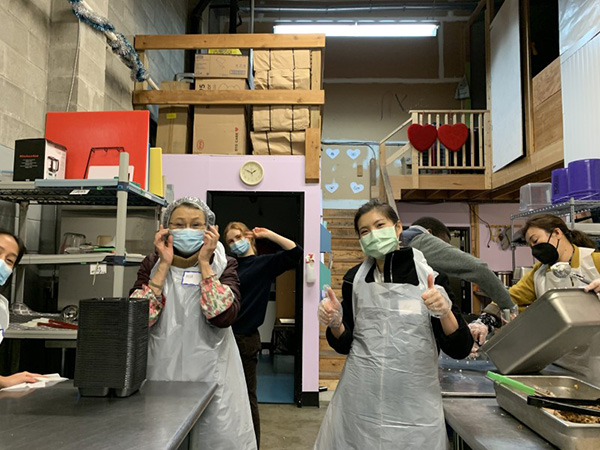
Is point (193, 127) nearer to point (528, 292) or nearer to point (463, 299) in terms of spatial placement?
point (528, 292)

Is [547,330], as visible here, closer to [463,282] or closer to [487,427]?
[487,427]

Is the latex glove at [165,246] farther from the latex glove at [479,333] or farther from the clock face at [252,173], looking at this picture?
the clock face at [252,173]

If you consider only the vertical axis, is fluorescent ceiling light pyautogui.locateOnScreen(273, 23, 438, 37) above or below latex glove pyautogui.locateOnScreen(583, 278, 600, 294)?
above

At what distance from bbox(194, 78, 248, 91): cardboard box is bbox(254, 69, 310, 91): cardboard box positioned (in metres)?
0.18

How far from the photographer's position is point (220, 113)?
13.5 feet

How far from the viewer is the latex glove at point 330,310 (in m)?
1.55

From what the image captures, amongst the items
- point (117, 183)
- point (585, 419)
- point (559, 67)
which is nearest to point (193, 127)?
point (117, 183)

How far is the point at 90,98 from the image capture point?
2.97m

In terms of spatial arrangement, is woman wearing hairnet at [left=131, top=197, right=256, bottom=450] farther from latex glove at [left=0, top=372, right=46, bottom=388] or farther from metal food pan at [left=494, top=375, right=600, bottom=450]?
metal food pan at [left=494, top=375, right=600, bottom=450]

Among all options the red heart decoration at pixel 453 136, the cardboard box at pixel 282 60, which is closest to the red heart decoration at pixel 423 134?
the red heart decoration at pixel 453 136

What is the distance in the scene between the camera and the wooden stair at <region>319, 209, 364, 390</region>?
4.89 metres

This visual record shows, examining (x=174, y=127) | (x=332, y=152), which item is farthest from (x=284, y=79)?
(x=332, y=152)

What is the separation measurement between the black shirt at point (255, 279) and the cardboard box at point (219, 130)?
181 cm

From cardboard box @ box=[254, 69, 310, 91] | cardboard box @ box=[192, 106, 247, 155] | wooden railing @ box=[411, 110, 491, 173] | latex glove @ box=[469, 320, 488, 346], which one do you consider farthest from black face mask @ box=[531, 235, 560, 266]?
wooden railing @ box=[411, 110, 491, 173]
